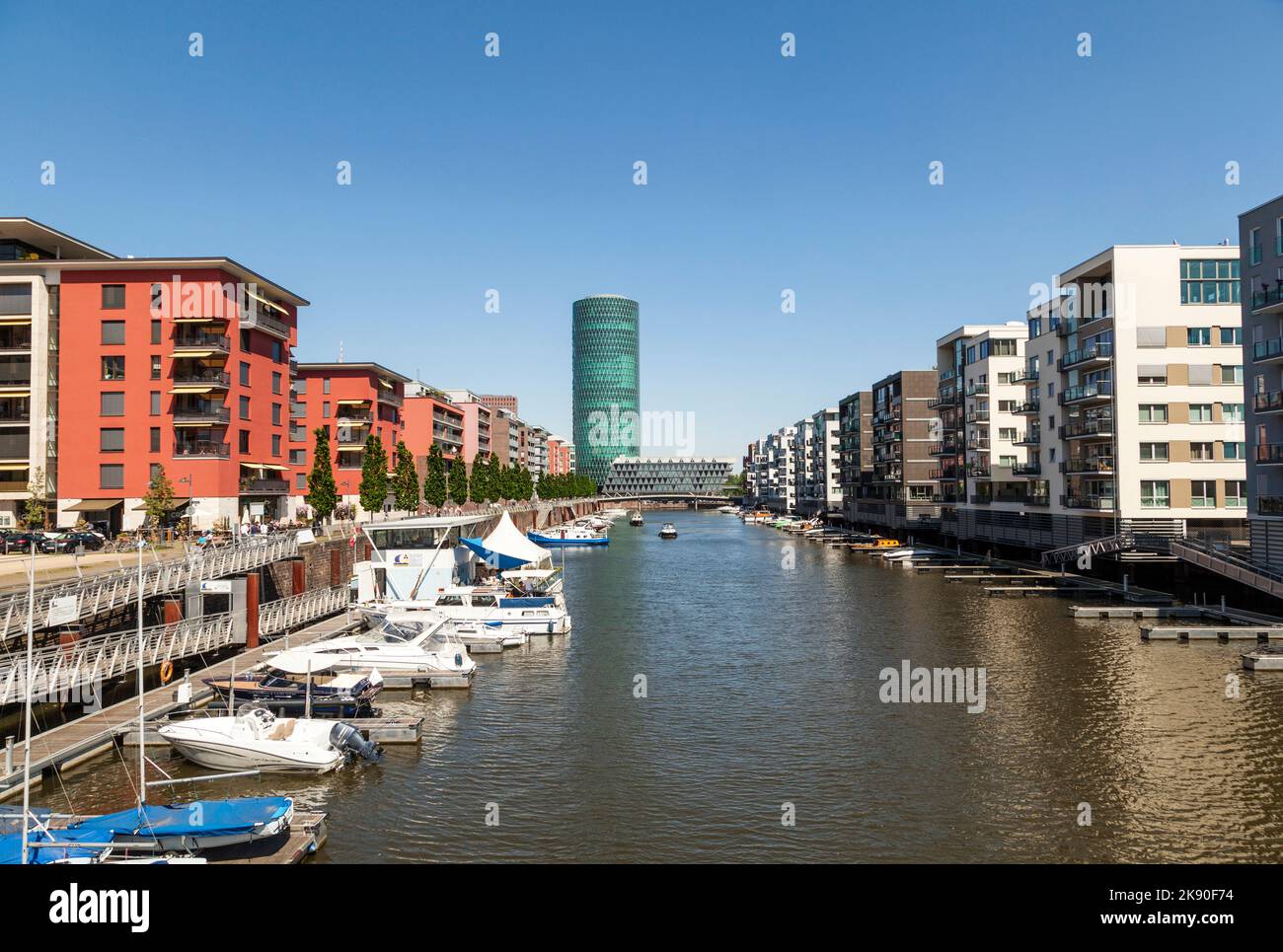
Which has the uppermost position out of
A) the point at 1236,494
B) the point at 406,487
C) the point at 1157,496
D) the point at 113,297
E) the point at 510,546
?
the point at 113,297

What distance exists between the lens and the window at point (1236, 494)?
2862 inches

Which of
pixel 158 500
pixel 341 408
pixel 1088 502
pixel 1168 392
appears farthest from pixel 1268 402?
pixel 341 408

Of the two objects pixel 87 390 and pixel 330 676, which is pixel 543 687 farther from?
pixel 87 390

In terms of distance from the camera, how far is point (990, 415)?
357 ft

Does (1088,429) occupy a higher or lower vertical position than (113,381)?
lower

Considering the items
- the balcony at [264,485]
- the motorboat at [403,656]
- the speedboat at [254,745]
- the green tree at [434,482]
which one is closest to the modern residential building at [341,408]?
the green tree at [434,482]

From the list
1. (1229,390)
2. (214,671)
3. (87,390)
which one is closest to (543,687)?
(214,671)

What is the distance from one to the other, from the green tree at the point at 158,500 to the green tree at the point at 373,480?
26011 mm

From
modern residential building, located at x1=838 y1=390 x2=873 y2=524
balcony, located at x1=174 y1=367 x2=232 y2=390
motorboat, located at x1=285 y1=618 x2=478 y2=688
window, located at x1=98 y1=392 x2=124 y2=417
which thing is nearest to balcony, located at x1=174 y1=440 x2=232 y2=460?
balcony, located at x1=174 y1=367 x2=232 y2=390

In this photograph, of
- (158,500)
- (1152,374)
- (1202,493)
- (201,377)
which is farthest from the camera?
(201,377)

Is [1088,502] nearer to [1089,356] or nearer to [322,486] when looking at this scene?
[1089,356]

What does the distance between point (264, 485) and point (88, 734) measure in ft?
179
